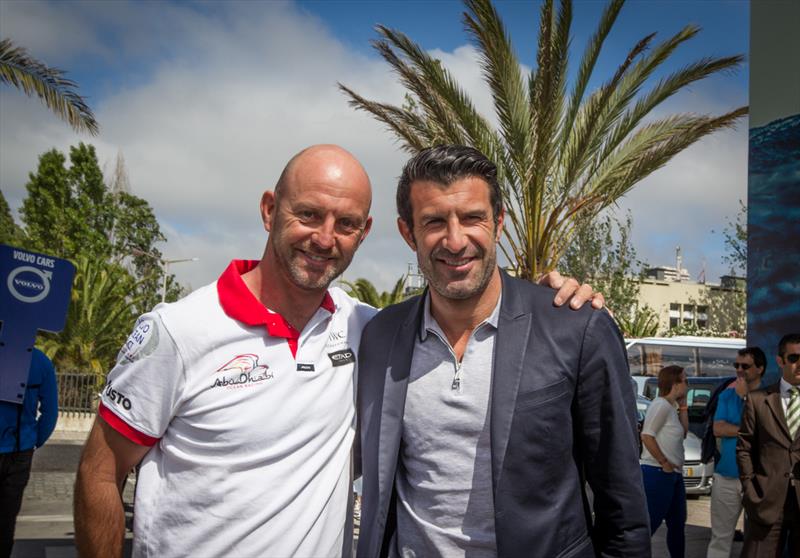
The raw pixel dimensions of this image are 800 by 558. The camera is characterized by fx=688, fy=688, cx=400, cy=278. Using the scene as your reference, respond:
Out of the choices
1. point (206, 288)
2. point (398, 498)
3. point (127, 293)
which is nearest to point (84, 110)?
point (206, 288)

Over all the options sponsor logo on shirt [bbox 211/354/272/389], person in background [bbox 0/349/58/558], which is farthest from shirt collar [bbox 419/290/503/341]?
person in background [bbox 0/349/58/558]

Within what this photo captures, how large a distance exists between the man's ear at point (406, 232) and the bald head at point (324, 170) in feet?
0.83

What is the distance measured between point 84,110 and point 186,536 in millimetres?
8040

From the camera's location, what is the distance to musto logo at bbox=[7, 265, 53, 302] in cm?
519

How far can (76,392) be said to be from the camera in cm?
1600

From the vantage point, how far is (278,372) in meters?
2.27

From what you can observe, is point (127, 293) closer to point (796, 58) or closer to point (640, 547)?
point (796, 58)

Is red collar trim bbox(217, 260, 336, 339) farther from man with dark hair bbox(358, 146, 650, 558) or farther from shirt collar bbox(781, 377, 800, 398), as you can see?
shirt collar bbox(781, 377, 800, 398)

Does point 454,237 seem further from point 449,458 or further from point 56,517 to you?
point 56,517

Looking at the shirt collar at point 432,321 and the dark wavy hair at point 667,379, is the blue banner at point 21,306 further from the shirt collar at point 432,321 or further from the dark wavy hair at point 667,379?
the dark wavy hair at point 667,379

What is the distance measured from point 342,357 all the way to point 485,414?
0.55 metres

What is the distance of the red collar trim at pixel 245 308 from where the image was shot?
2.31 metres

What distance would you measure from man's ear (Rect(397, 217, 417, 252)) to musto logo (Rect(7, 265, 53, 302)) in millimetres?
3702

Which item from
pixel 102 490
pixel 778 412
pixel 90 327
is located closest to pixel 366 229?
pixel 102 490
